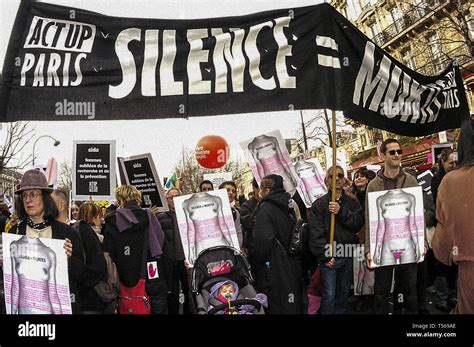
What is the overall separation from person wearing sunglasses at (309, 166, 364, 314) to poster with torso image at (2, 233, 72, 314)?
129 inches

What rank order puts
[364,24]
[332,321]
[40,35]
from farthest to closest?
[364,24], [332,321], [40,35]

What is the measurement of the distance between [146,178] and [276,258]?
7.22 ft

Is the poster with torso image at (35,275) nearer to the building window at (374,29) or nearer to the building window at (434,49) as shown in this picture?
the building window at (434,49)

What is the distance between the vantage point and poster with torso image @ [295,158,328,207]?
342 inches

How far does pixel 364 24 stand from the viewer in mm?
39781

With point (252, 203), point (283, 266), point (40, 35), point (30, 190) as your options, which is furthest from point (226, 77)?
point (252, 203)

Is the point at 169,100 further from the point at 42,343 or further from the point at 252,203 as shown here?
the point at 252,203

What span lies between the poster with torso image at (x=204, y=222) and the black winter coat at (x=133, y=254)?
410 mm

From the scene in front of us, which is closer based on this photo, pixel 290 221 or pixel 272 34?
pixel 272 34

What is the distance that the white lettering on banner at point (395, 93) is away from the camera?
469 centimetres

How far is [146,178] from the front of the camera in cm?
688

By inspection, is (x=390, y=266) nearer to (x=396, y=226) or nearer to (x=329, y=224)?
(x=396, y=226)

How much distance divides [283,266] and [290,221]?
0.53 meters

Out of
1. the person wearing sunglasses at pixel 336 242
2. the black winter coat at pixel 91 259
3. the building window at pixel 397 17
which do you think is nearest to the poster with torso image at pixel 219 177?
the person wearing sunglasses at pixel 336 242
